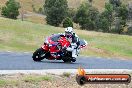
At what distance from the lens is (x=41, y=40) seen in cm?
4981

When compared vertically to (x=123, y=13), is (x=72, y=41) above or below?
above

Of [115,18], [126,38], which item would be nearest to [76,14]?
[115,18]

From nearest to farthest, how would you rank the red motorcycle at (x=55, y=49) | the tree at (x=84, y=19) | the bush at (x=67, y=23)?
the red motorcycle at (x=55, y=49) < the bush at (x=67, y=23) < the tree at (x=84, y=19)

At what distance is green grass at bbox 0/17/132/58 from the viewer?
4578 cm

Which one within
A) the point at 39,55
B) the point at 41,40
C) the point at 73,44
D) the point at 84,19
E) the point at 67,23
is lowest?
the point at 84,19

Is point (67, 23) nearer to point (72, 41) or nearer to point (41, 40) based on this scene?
point (41, 40)

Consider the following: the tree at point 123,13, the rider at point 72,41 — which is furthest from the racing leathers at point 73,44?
the tree at point 123,13

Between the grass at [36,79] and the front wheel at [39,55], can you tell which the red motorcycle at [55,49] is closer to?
the front wheel at [39,55]

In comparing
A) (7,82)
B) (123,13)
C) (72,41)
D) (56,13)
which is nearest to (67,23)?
(56,13)

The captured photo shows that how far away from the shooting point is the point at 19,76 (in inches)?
590

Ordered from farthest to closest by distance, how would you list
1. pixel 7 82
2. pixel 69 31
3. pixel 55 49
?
pixel 55 49 < pixel 69 31 < pixel 7 82

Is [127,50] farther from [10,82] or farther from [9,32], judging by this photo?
[10,82]

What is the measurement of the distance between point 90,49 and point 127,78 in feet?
124

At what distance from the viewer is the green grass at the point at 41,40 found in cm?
4578
